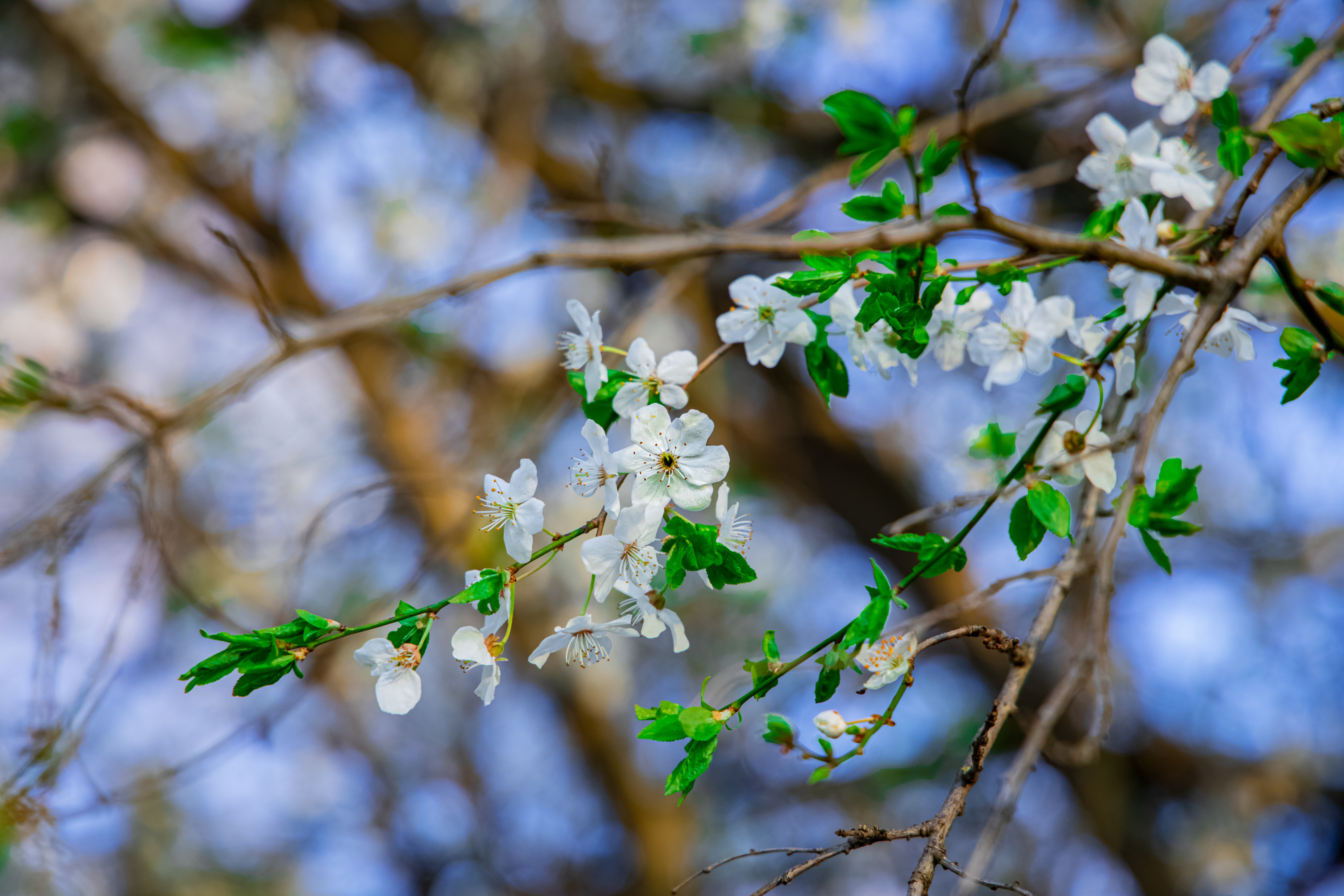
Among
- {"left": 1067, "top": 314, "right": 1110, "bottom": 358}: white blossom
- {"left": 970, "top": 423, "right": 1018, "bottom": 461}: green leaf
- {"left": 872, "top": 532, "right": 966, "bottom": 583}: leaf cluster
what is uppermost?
{"left": 1067, "top": 314, "right": 1110, "bottom": 358}: white blossom

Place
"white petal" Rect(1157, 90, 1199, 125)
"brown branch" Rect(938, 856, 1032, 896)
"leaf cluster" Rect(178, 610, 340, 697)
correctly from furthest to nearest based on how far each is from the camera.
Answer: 1. "white petal" Rect(1157, 90, 1199, 125)
2. "leaf cluster" Rect(178, 610, 340, 697)
3. "brown branch" Rect(938, 856, 1032, 896)

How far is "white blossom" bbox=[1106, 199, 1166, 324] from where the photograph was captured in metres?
0.67

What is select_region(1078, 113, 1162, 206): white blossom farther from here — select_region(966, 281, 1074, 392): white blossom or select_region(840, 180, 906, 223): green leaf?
select_region(840, 180, 906, 223): green leaf

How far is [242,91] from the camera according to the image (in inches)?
119

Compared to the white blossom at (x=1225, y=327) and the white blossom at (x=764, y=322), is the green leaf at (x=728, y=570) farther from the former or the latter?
the white blossom at (x=1225, y=327)

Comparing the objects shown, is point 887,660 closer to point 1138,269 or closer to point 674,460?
point 674,460

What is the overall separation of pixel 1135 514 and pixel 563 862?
12.8 feet

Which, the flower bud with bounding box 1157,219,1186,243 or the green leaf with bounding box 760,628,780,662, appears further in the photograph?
the flower bud with bounding box 1157,219,1186,243

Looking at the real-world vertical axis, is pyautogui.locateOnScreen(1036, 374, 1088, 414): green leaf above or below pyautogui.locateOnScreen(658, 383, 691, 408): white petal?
below

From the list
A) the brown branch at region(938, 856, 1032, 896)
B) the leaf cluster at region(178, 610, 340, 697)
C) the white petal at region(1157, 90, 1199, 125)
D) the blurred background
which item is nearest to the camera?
the brown branch at region(938, 856, 1032, 896)

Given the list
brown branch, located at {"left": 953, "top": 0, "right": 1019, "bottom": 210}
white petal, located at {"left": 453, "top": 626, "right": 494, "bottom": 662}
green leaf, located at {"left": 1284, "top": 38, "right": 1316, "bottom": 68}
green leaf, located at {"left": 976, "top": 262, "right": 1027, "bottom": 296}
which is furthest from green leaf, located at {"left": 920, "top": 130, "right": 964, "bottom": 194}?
green leaf, located at {"left": 1284, "top": 38, "right": 1316, "bottom": 68}

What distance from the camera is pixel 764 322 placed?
2.41 feet

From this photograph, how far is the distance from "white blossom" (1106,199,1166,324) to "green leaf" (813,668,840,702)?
1.28 feet

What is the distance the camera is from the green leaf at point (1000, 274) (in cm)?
67
